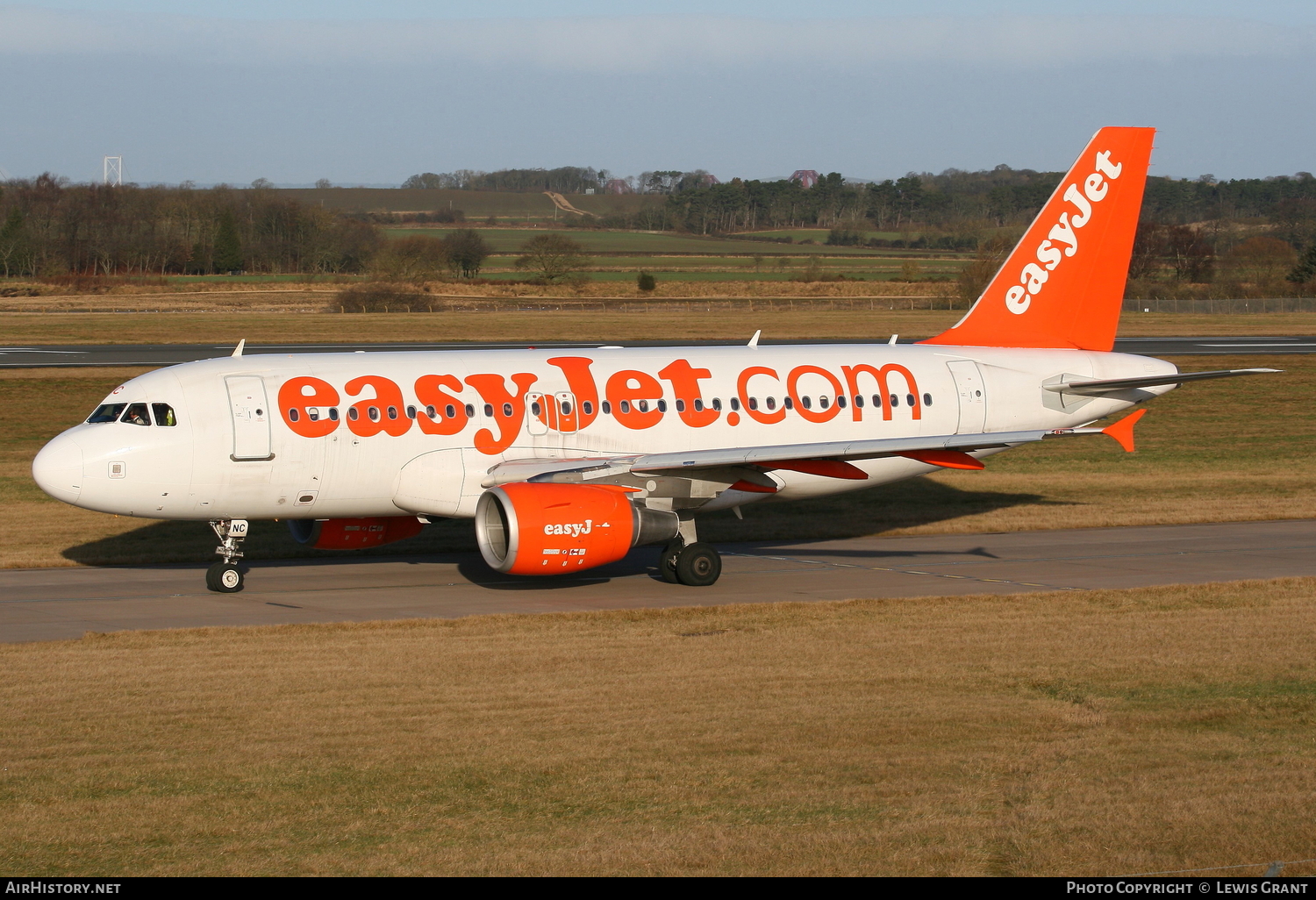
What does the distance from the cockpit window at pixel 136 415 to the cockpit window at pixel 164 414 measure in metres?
0.15

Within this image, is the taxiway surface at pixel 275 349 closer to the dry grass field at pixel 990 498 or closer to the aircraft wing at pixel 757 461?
the dry grass field at pixel 990 498

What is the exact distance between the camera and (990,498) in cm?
3438

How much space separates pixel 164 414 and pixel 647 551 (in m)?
10.3

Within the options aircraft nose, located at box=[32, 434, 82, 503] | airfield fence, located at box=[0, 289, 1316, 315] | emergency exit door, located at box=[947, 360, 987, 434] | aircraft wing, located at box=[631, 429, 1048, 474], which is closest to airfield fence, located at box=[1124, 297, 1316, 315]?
airfield fence, located at box=[0, 289, 1316, 315]

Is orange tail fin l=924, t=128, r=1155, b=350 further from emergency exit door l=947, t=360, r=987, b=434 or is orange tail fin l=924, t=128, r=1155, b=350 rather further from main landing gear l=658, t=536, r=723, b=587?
main landing gear l=658, t=536, r=723, b=587

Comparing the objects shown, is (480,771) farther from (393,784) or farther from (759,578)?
(759,578)

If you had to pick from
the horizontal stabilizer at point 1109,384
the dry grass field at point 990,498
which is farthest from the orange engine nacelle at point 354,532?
the horizontal stabilizer at point 1109,384

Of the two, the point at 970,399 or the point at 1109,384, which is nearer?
the point at 1109,384

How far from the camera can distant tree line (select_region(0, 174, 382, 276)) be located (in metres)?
138

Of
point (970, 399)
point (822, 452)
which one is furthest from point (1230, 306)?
point (822, 452)

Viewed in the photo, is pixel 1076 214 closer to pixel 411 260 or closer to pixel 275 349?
pixel 275 349

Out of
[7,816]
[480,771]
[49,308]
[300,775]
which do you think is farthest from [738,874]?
[49,308]

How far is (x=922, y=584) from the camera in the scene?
958 inches

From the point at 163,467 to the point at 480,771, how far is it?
11954 millimetres
